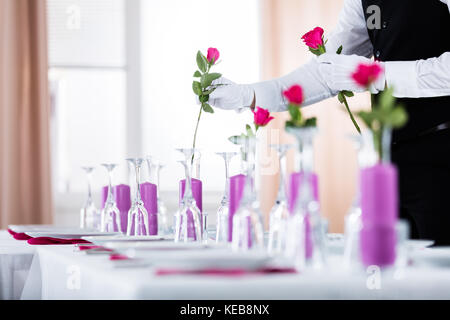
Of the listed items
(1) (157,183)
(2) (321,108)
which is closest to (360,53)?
(1) (157,183)

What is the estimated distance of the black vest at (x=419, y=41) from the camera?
1.89m

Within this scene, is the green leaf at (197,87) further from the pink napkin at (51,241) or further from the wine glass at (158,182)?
the pink napkin at (51,241)

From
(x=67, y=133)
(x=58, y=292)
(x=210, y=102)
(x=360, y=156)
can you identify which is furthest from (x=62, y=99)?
(x=360, y=156)

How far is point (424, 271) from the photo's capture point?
98cm

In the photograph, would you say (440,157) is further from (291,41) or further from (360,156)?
(291,41)

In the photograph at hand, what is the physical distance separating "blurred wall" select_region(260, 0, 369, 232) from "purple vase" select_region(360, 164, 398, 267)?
331 centimetres

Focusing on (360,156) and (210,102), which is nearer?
(360,156)

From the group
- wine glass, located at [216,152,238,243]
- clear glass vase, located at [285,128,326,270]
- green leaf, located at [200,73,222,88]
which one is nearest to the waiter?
green leaf, located at [200,73,222,88]

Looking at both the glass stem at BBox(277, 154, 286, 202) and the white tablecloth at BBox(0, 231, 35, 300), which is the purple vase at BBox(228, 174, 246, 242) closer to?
the glass stem at BBox(277, 154, 286, 202)

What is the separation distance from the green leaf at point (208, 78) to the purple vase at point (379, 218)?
0.84m

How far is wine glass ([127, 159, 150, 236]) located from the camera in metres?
1.66
